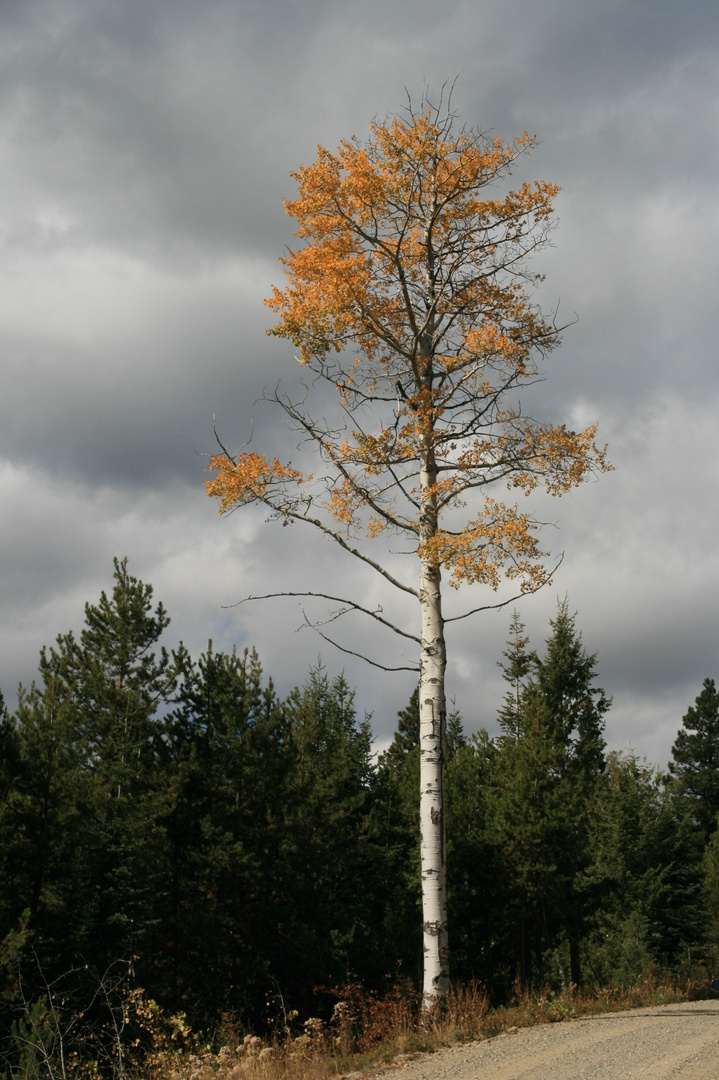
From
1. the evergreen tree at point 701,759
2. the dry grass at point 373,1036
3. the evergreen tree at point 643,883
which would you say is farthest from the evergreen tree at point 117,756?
the evergreen tree at point 701,759

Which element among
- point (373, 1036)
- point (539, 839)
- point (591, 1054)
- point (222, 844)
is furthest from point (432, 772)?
point (539, 839)

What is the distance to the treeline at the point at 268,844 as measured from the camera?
1795 centimetres

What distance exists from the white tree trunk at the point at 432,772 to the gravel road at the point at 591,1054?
4.08ft

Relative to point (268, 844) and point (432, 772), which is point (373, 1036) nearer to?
point (432, 772)

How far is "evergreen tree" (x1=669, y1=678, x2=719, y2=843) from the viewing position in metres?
56.2

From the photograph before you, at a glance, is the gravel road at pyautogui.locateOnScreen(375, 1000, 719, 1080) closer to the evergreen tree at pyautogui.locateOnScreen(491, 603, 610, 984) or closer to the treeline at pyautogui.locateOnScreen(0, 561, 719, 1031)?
the treeline at pyautogui.locateOnScreen(0, 561, 719, 1031)

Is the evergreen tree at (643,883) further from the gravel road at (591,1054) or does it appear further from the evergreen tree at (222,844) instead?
the gravel road at (591,1054)

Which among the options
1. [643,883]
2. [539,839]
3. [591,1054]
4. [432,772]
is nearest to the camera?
[591,1054]

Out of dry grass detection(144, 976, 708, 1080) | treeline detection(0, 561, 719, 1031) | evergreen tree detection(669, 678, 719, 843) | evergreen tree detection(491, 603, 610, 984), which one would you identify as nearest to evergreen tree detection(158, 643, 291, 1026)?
treeline detection(0, 561, 719, 1031)

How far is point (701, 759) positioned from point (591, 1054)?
55.8 metres

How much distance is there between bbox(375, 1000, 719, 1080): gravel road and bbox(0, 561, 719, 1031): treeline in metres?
9.54

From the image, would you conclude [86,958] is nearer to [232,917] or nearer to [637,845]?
[232,917]

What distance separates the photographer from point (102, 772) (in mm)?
22750

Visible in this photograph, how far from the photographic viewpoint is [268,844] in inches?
977
